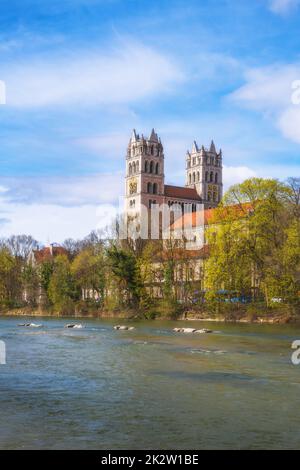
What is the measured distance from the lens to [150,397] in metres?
20.2

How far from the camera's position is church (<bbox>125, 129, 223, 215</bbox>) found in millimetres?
169375

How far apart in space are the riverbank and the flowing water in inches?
1042

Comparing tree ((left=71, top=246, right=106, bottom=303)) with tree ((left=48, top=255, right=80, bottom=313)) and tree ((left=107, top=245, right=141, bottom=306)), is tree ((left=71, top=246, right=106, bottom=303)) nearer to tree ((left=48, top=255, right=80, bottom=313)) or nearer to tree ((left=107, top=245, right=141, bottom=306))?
tree ((left=48, top=255, right=80, bottom=313))

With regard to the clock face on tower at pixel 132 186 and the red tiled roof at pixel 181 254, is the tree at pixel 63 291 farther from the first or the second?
the clock face on tower at pixel 132 186

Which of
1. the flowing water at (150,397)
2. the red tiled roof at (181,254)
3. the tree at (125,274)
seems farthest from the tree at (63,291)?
the flowing water at (150,397)

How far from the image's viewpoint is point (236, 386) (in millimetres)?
22031

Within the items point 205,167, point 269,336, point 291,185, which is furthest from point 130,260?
point 205,167

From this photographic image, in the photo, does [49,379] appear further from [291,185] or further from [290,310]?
[291,185]

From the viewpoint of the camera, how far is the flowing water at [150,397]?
48.8ft

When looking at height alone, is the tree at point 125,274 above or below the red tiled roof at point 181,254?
below

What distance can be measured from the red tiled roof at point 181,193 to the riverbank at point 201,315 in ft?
285

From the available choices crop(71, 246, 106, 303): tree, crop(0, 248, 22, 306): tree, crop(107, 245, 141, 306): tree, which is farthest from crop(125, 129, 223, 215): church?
crop(107, 245, 141, 306): tree
